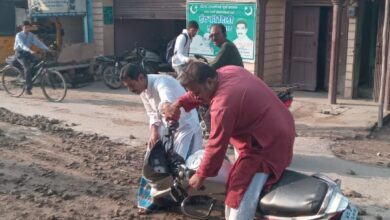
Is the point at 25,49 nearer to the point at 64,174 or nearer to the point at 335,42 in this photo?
the point at 64,174

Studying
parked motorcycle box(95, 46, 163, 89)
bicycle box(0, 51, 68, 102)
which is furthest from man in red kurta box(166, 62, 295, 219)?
parked motorcycle box(95, 46, 163, 89)

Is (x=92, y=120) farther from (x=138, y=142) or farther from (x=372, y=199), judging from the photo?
(x=372, y=199)

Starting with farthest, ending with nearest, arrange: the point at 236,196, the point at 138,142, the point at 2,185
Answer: the point at 138,142, the point at 2,185, the point at 236,196

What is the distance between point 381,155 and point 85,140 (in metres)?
4.46

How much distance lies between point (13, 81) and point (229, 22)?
540cm

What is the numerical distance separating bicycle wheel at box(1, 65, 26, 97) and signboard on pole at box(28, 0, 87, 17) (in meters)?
2.30

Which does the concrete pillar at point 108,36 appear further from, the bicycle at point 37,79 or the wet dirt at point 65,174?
the wet dirt at point 65,174

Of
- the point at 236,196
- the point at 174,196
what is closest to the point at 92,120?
the point at 174,196

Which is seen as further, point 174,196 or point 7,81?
point 7,81

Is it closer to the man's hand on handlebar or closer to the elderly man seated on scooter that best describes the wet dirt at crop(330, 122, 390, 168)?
the elderly man seated on scooter

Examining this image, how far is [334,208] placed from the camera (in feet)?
11.1

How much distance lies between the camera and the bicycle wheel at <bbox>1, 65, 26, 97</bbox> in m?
12.8

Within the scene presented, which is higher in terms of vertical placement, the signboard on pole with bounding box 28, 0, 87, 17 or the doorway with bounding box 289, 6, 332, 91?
the signboard on pole with bounding box 28, 0, 87, 17

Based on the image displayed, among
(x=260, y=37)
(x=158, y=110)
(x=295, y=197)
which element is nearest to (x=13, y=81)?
(x=260, y=37)
